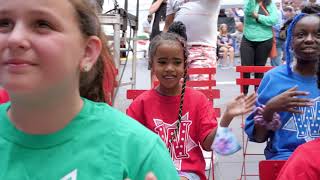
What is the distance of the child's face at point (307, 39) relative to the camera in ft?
9.19

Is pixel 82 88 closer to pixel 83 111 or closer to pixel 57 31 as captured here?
pixel 83 111

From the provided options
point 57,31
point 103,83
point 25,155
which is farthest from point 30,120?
point 103,83

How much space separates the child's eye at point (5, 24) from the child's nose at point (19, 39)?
0.04 meters

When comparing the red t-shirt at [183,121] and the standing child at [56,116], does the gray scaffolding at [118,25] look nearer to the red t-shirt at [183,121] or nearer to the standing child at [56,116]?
the red t-shirt at [183,121]

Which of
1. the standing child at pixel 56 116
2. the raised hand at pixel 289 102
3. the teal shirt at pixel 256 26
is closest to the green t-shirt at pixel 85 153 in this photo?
the standing child at pixel 56 116

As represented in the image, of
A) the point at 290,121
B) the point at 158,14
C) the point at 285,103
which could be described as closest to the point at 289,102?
the point at 285,103

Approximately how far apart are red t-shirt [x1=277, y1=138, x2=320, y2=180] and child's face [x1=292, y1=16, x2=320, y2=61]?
0.94m

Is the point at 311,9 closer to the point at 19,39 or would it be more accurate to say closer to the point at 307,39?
the point at 307,39

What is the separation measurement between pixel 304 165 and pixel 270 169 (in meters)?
0.28

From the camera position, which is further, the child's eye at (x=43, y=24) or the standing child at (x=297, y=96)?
the standing child at (x=297, y=96)

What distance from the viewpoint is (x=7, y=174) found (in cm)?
127

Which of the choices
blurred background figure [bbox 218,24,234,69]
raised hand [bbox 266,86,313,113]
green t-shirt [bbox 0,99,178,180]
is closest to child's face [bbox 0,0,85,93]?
green t-shirt [bbox 0,99,178,180]

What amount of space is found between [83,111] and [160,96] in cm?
161

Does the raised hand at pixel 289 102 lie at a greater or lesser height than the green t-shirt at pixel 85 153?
lesser
